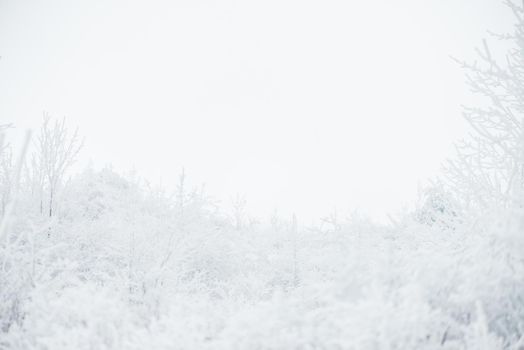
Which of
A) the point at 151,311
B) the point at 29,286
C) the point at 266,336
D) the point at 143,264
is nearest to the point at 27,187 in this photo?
the point at 143,264

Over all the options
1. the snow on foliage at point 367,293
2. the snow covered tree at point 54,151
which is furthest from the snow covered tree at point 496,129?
the snow covered tree at point 54,151

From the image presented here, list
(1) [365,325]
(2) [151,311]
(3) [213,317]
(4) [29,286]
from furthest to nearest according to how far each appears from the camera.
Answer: (4) [29,286] → (2) [151,311] → (3) [213,317] → (1) [365,325]

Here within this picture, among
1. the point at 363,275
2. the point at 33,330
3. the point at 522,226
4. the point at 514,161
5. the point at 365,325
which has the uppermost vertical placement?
the point at 514,161

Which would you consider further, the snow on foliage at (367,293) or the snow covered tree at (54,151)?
the snow covered tree at (54,151)

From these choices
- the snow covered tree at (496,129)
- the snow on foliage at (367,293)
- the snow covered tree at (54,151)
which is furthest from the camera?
the snow covered tree at (54,151)

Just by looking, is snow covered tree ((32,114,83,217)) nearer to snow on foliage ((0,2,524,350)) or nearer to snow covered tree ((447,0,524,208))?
snow on foliage ((0,2,524,350))

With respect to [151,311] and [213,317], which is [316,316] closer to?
[213,317]

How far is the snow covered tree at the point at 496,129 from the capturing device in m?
5.75

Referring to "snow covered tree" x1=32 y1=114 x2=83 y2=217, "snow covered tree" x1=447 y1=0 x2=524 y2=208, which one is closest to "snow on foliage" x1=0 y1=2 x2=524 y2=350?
"snow covered tree" x1=447 y1=0 x2=524 y2=208

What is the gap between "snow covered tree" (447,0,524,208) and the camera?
18.9 ft

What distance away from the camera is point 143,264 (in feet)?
25.6

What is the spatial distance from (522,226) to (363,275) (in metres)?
1.46

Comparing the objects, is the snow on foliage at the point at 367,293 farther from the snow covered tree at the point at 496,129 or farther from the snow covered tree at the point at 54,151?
the snow covered tree at the point at 54,151

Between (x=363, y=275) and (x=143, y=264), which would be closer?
(x=363, y=275)
